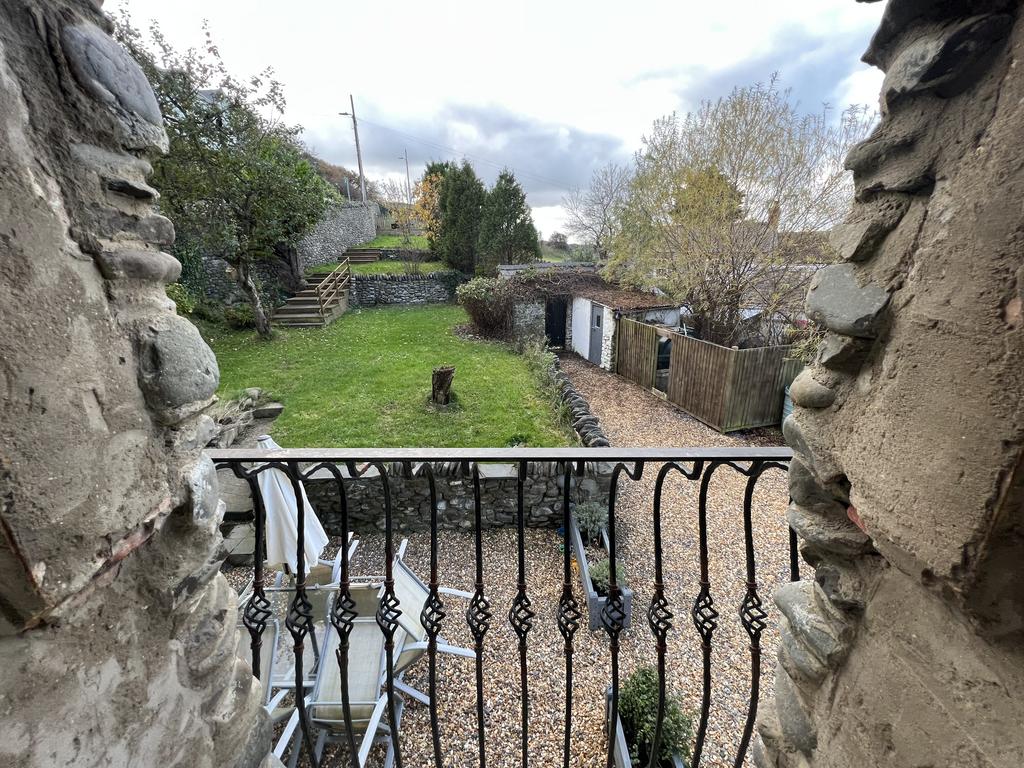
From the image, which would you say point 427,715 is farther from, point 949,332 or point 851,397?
point 949,332

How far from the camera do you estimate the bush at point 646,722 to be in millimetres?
3006

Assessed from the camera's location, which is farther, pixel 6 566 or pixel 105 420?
pixel 105 420

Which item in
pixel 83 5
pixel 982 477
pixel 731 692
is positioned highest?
pixel 83 5

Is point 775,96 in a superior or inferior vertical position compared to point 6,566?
superior

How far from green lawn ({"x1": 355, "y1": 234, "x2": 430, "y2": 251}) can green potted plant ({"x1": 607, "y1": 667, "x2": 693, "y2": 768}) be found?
21.8 m

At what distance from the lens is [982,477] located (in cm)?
76

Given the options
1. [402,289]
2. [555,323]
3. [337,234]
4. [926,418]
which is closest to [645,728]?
[926,418]

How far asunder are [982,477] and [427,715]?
160 inches

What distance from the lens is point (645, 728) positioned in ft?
10.1

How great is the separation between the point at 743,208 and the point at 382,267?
15.0m

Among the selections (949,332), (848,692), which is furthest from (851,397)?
(848,692)

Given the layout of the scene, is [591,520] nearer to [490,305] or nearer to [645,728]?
[645,728]

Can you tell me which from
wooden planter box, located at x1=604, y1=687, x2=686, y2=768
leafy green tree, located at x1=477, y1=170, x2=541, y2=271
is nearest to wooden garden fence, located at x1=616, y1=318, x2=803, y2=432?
wooden planter box, located at x1=604, y1=687, x2=686, y2=768

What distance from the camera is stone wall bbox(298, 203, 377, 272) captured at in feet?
59.2
